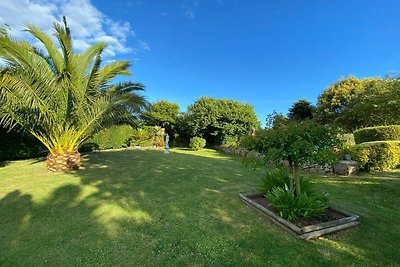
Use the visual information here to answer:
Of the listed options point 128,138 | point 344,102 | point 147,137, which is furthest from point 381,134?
point 128,138

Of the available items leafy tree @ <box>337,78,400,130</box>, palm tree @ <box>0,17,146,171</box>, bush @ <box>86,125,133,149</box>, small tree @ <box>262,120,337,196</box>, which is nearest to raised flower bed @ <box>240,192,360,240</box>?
small tree @ <box>262,120,337,196</box>

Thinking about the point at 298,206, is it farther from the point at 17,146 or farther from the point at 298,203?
the point at 17,146

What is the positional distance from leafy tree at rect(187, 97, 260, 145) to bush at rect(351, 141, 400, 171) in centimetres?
1251

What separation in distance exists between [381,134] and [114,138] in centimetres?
1767

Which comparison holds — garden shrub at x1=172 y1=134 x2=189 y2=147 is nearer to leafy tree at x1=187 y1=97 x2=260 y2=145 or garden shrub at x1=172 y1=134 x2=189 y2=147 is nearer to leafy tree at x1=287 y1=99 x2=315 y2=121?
leafy tree at x1=187 y1=97 x2=260 y2=145

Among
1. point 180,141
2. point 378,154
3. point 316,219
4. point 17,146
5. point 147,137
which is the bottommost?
point 316,219

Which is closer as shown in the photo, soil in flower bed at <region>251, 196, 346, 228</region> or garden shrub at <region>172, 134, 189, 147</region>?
soil in flower bed at <region>251, 196, 346, 228</region>

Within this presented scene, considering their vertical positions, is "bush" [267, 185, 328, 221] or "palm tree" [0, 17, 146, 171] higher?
"palm tree" [0, 17, 146, 171]

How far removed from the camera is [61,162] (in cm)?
827

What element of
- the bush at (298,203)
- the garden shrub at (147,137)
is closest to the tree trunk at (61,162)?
the bush at (298,203)

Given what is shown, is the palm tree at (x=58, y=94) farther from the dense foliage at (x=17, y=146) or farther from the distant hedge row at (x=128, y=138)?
the distant hedge row at (x=128, y=138)

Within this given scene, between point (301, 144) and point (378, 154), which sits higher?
point (301, 144)

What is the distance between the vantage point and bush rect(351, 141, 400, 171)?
8352 millimetres

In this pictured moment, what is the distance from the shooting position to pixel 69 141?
8.83 meters
